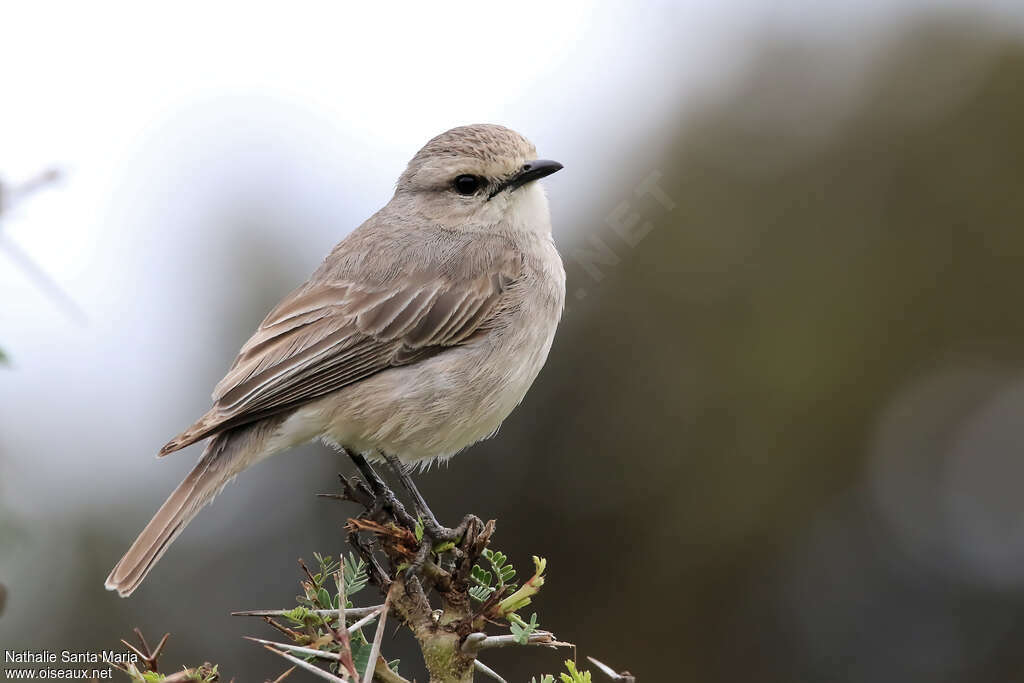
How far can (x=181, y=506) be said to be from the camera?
4988 mm

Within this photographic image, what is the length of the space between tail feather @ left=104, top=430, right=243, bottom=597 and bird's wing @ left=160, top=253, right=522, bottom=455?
153mm

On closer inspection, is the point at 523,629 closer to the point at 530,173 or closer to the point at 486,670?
the point at 486,670

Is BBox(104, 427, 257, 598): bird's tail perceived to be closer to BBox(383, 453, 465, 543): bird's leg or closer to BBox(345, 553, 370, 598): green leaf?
BBox(383, 453, 465, 543): bird's leg

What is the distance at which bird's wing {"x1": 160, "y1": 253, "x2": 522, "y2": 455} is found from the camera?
17.7ft

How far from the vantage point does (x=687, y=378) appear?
11.1m

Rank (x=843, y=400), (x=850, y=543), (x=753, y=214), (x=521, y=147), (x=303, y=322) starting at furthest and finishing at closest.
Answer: (x=753, y=214), (x=843, y=400), (x=850, y=543), (x=521, y=147), (x=303, y=322)

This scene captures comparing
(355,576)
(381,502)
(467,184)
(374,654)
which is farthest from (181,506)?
(467,184)

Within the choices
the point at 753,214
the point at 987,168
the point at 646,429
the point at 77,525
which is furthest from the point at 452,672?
the point at 987,168

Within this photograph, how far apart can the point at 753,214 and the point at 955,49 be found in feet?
11.1

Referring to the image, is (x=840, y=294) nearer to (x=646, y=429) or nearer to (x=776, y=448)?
(x=776, y=448)

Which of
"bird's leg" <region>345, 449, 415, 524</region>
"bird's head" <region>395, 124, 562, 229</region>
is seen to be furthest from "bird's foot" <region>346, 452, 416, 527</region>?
"bird's head" <region>395, 124, 562, 229</region>

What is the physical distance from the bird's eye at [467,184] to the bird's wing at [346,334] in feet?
2.05

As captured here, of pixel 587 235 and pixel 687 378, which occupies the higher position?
pixel 587 235

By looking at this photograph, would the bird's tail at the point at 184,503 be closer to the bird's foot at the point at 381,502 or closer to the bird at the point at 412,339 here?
the bird at the point at 412,339
